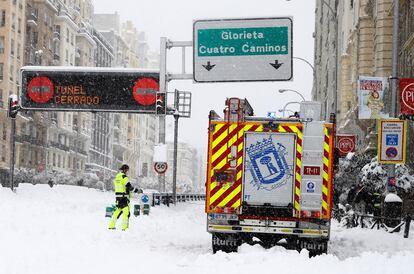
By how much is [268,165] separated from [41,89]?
2449 centimetres

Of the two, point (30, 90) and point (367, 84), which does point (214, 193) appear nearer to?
point (367, 84)

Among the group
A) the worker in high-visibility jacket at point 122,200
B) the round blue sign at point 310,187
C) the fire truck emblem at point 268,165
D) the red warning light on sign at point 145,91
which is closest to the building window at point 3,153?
the red warning light on sign at point 145,91

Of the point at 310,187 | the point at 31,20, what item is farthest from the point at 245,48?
the point at 31,20

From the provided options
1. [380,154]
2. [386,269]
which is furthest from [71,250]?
[380,154]

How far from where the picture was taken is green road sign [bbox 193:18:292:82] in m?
23.3

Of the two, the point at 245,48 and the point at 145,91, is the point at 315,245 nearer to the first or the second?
the point at 245,48

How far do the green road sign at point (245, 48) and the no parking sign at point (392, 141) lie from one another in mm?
4867

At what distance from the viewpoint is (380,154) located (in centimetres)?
1925

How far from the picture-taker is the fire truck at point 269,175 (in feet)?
43.0

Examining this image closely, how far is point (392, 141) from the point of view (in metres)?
19.2

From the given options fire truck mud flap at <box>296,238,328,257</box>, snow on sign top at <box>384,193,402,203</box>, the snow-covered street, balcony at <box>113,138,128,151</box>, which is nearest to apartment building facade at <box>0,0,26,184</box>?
the snow-covered street

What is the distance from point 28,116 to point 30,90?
1842 inches

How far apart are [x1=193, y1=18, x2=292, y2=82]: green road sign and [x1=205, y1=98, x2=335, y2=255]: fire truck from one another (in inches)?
398

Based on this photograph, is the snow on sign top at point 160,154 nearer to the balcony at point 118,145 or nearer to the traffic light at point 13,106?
the traffic light at point 13,106
